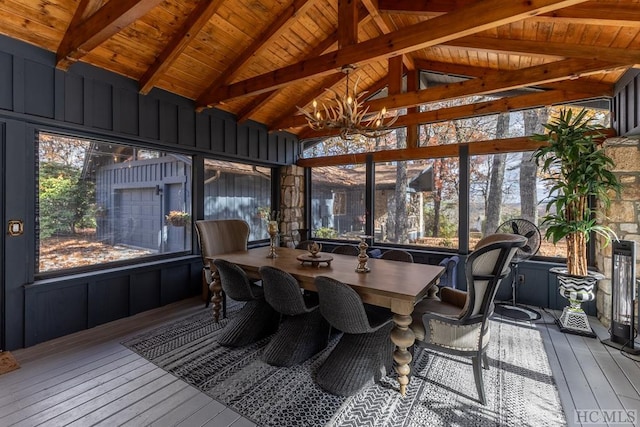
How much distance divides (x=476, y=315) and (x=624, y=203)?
2865 millimetres

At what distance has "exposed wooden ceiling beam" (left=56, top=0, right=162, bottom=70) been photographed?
2.28m

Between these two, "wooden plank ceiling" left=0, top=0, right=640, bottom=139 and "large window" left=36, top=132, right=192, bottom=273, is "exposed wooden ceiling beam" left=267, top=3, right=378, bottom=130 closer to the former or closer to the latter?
"wooden plank ceiling" left=0, top=0, right=640, bottom=139

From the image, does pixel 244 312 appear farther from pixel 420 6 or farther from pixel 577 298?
pixel 420 6

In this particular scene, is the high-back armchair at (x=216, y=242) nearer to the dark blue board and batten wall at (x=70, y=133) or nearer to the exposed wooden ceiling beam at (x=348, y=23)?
the dark blue board and batten wall at (x=70, y=133)

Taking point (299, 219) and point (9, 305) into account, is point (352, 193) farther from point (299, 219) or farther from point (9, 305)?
point (9, 305)

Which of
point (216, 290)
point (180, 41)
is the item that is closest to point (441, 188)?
point (216, 290)

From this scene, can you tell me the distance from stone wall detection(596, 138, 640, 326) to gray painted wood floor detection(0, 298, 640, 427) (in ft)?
2.73

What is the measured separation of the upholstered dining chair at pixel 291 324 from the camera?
8.21 feet

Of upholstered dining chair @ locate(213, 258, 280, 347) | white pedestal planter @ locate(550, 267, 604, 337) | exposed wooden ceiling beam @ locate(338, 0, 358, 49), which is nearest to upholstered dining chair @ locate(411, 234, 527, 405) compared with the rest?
upholstered dining chair @ locate(213, 258, 280, 347)

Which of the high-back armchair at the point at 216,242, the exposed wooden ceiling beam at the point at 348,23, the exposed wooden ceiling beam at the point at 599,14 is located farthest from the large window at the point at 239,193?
the exposed wooden ceiling beam at the point at 599,14

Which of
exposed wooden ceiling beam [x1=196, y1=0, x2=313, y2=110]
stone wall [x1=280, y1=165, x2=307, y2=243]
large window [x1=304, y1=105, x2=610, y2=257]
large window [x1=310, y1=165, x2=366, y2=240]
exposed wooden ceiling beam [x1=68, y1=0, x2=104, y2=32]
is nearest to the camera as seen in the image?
exposed wooden ceiling beam [x1=68, y1=0, x2=104, y2=32]

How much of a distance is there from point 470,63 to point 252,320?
4.69 meters

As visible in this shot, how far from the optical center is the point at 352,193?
5840 millimetres

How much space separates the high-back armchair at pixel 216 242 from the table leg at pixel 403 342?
2.23 meters
